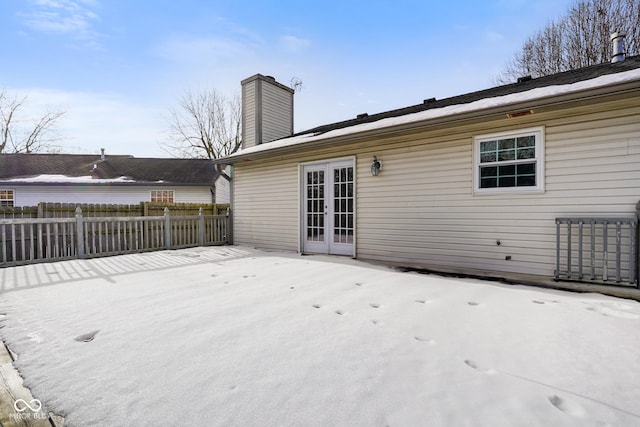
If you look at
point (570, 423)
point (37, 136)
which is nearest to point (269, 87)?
point (570, 423)

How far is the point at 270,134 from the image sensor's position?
9352mm

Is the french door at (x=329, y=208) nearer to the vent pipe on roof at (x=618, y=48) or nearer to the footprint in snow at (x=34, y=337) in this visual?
the footprint in snow at (x=34, y=337)

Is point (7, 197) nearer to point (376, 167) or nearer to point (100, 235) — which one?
point (100, 235)

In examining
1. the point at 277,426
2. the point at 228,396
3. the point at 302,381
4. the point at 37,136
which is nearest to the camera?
the point at 277,426

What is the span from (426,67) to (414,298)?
327 inches

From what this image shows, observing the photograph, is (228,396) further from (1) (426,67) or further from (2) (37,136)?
(2) (37,136)

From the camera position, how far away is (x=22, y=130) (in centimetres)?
1950

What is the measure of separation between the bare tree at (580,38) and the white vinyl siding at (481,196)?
11188mm

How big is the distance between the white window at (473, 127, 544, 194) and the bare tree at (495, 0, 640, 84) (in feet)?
36.9

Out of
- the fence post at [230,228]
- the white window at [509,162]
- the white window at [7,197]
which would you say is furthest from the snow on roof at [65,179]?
the white window at [509,162]

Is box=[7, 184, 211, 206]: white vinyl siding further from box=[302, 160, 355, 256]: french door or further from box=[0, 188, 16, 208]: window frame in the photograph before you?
box=[302, 160, 355, 256]: french door

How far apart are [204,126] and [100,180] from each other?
8.29 meters

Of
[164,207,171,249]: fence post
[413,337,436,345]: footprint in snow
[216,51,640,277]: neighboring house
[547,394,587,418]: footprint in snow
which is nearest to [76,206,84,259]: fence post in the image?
[164,207,171,249]: fence post

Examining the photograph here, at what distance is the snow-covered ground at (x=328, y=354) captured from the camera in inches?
57.2
